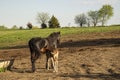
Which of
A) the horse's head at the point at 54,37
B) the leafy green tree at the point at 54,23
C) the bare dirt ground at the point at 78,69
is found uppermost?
the horse's head at the point at 54,37

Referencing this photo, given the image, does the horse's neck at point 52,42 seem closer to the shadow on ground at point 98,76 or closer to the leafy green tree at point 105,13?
the shadow on ground at point 98,76

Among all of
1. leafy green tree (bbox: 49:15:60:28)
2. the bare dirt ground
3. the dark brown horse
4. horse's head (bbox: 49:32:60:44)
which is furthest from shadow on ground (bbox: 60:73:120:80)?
leafy green tree (bbox: 49:15:60:28)

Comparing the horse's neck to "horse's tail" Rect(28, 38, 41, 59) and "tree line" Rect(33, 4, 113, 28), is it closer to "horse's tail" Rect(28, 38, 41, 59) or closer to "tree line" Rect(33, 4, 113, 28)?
"horse's tail" Rect(28, 38, 41, 59)

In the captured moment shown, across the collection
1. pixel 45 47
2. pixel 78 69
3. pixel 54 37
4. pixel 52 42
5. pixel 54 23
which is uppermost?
pixel 54 37

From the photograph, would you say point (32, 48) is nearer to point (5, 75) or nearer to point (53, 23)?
point (5, 75)

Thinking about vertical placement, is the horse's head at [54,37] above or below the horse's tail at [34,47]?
above

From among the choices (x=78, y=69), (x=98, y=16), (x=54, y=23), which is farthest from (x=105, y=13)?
(x=78, y=69)

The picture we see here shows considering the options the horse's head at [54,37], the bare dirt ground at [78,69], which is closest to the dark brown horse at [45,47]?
the horse's head at [54,37]

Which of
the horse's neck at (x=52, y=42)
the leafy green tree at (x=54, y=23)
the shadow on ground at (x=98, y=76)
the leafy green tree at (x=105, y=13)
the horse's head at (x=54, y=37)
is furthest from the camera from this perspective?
the leafy green tree at (x=105, y=13)

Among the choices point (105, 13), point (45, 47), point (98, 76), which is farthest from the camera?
point (105, 13)

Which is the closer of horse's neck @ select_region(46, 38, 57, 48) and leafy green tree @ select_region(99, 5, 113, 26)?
horse's neck @ select_region(46, 38, 57, 48)

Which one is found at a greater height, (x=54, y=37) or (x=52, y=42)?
(x=54, y=37)

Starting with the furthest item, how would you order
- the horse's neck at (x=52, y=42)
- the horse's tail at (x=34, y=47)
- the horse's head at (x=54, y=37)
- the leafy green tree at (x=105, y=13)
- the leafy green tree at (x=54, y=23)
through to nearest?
1. the leafy green tree at (x=105, y=13)
2. the leafy green tree at (x=54, y=23)
3. the horse's head at (x=54, y=37)
4. the horse's neck at (x=52, y=42)
5. the horse's tail at (x=34, y=47)

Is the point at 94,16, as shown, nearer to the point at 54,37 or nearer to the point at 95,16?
the point at 95,16
